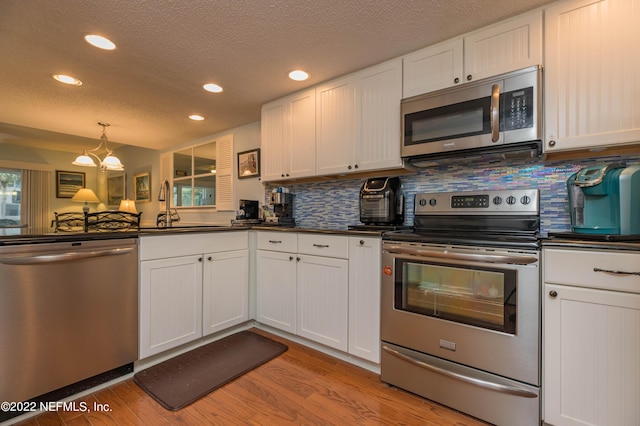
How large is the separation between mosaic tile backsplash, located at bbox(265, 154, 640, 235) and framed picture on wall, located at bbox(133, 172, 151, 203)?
3592 millimetres

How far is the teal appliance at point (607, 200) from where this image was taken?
1.34m

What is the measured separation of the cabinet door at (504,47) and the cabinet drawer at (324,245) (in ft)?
4.38

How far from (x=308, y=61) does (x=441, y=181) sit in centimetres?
134

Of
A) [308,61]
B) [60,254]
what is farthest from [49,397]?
[308,61]

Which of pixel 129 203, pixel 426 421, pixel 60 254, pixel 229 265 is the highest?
pixel 129 203

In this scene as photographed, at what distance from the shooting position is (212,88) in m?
2.61

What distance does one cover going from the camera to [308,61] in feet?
7.10

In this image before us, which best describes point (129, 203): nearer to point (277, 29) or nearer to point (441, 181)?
point (277, 29)

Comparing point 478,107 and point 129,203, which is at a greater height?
point 478,107

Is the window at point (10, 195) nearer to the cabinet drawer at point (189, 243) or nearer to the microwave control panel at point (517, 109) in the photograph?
the cabinet drawer at point (189, 243)

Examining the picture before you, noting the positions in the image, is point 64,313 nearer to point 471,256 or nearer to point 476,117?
point 471,256

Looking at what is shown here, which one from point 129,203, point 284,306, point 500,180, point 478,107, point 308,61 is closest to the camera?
point 478,107

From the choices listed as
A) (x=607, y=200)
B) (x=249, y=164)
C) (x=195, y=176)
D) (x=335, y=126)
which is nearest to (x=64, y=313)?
(x=335, y=126)
